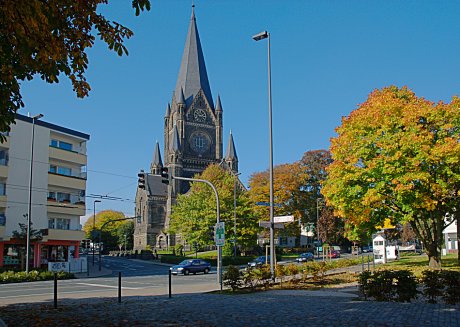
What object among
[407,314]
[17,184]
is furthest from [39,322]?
[17,184]

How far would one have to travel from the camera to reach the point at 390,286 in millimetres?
13680

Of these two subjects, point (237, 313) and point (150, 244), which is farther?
point (150, 244)

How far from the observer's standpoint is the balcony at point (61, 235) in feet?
152

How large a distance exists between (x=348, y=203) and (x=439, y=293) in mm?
15483

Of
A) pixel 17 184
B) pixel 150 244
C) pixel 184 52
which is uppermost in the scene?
pixel 184 52

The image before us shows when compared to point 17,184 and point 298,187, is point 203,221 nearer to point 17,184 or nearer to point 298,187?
point 298,187

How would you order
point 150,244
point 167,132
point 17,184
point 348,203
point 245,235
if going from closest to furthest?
1. point 348,203
2. point 17,184
3. point 245,235
4. point 150,244
5. point 167,132

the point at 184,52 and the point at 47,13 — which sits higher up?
the point at 184,52

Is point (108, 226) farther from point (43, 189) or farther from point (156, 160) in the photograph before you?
point (43, 189)

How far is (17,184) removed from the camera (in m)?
45.0

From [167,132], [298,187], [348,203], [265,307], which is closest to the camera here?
[265,307]

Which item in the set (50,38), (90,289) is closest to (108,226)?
(90,289)

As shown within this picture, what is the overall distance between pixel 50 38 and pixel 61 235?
4436cm

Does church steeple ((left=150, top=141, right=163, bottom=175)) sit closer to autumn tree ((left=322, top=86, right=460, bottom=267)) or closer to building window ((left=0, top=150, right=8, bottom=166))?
building window ((left=0, top=150, right=8, bottom=166))
